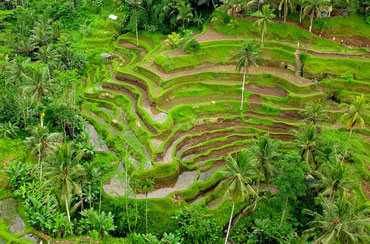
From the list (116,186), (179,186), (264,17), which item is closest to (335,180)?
(179,186)

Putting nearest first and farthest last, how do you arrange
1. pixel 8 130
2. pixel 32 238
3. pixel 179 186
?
pixel 32 238 → pixel 179 186 → pixel 8 130

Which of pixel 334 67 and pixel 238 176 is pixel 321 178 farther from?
pixel 334 67

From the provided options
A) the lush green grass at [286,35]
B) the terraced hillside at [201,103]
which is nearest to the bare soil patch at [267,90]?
the terraced hillside at [201,103]

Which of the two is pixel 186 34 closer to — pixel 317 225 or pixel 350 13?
pixel 350 13

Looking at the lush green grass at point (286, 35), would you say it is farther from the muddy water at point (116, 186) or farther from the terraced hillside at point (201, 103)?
the muddy water at point (116, 186)

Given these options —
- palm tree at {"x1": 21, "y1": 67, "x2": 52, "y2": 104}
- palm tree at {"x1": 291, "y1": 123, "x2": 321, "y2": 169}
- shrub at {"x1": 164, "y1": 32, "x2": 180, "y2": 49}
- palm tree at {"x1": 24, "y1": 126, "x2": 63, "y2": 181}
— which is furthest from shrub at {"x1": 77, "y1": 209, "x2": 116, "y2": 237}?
shrub at {"x1": 164, "y1": 32, "x2": 180, "y2": 49}

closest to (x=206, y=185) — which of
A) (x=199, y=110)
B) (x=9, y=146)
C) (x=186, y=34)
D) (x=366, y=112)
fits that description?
(x=199, y=110)
